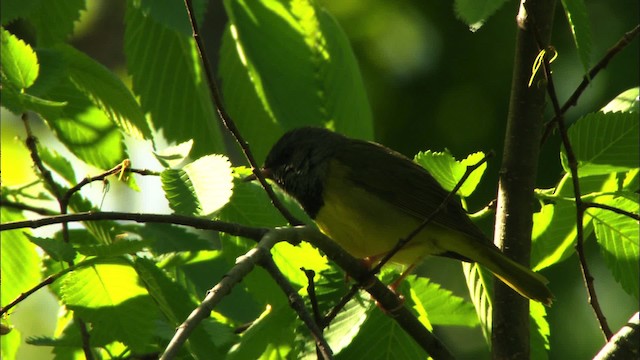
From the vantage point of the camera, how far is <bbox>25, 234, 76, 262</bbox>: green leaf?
276 centimetres

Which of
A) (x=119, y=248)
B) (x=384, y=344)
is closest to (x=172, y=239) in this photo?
(x=119, y=248)

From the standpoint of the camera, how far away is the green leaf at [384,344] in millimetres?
3074

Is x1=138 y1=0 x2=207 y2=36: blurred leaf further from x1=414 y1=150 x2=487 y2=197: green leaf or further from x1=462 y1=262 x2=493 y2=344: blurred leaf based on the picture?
x1=462 y1=262 x2=493 y2=344: blurred leaf

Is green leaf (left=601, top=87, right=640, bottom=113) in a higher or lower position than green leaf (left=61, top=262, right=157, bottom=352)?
lower

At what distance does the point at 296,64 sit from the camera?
12.5 feet

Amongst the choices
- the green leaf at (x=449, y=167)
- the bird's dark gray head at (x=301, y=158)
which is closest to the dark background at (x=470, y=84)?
the bird's dark gray head at (x=301, y=158)

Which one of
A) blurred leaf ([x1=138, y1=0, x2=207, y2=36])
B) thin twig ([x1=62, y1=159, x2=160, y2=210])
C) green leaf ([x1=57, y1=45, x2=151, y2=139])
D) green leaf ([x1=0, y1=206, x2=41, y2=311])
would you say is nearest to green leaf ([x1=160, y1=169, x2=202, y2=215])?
thin twig ([x1=62, y1=159, x2=160, y2=210])

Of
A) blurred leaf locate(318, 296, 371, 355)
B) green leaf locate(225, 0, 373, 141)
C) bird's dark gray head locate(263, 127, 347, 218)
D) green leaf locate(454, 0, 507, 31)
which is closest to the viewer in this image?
green leaf locate(454, 0, 507, 31)

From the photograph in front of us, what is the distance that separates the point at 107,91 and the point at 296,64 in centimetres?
80

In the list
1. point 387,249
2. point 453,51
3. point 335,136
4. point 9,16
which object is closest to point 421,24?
point 453,51

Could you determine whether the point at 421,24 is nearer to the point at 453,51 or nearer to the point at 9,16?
the point at 453,51

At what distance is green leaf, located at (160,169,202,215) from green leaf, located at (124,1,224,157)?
108 centimetres

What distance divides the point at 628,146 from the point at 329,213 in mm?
1367

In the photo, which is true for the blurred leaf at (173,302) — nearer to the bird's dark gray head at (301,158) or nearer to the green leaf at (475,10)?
the green leaf at (475,10)
